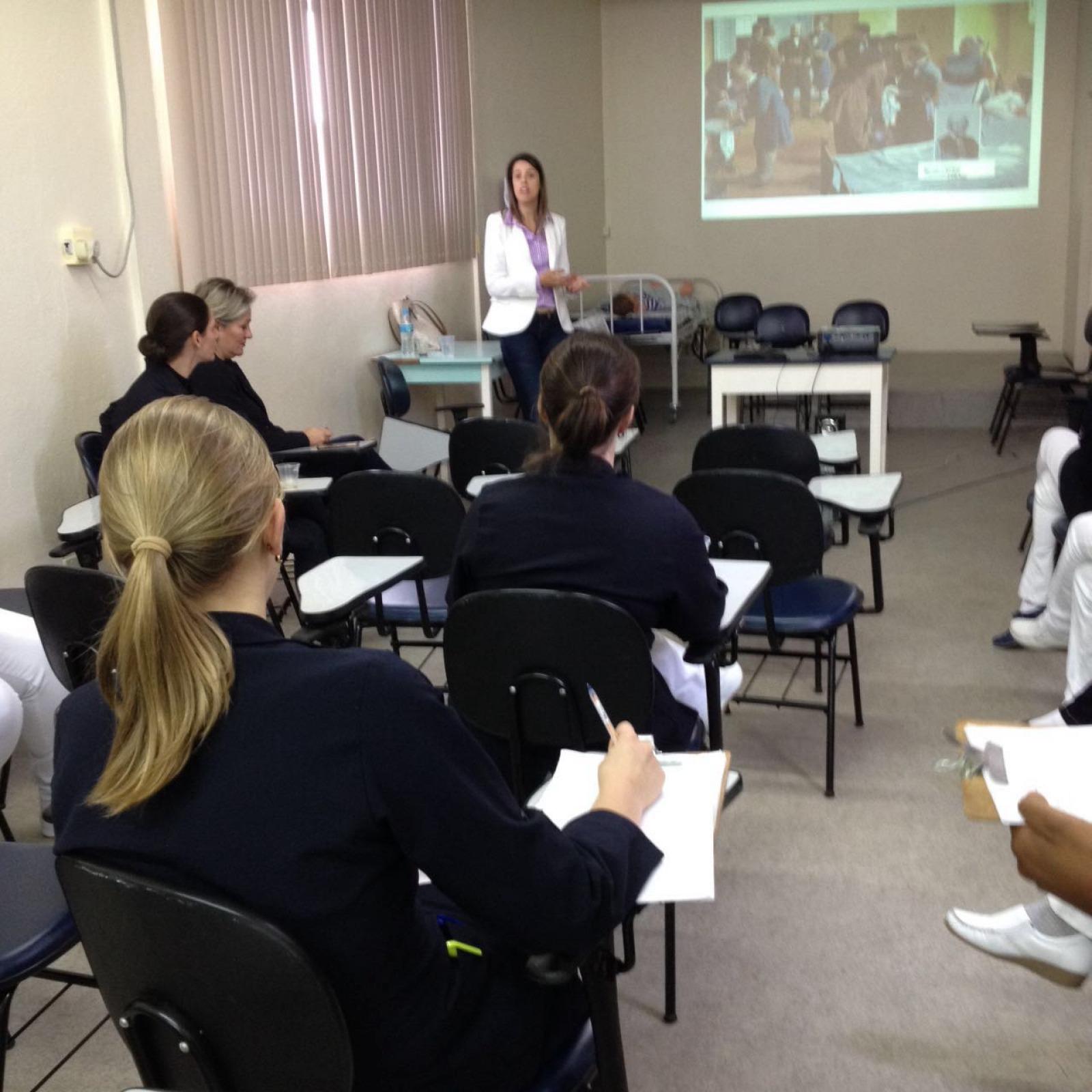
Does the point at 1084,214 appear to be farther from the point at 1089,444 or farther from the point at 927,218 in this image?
the point at 1089,444

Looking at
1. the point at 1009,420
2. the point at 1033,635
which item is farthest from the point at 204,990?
the point at 1009,420

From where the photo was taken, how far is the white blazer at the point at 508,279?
18.5ft

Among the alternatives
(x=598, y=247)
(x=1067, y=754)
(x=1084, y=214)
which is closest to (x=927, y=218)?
(x=1084, y=214)

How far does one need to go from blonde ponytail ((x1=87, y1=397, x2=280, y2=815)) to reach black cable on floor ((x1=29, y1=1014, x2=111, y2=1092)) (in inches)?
43.5

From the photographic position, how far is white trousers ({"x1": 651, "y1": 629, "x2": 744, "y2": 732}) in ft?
7.28

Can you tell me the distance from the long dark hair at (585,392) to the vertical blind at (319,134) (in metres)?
2.64

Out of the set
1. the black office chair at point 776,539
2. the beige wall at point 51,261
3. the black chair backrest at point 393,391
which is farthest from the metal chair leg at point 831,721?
the black chair backrest at point 393,391

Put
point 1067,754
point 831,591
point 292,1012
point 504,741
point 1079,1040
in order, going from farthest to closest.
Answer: point 831,591
point 504,741
point 1079,1040
point 1067,754
point 292,1012

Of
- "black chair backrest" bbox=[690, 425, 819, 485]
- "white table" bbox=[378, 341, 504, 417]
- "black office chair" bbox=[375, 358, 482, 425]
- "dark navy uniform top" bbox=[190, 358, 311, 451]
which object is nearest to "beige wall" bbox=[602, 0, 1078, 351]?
"white table" bbox=[378, 341, 504, 417]

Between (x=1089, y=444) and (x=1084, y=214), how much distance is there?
531 centimetres

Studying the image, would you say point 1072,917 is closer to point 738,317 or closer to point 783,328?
point 783,328

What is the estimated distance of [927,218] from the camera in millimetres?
9102

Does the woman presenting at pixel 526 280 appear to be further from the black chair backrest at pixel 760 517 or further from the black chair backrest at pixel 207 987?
the black chair backrest at pixel 207 987

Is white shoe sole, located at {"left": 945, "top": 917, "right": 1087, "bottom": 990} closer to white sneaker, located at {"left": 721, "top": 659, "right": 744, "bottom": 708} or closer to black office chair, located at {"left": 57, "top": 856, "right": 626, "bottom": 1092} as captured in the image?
Result: white sneaker, located at {"left": 721, "top": 659, "right": 744, "bottom": 708}
